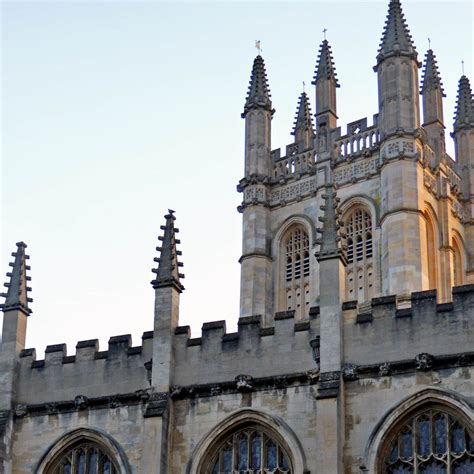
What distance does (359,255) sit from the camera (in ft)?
177

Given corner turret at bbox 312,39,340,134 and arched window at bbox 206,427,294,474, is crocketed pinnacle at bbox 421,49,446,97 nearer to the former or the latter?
corner turret at bbox 312,39,340,134

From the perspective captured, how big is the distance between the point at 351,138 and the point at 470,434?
30.4 metres

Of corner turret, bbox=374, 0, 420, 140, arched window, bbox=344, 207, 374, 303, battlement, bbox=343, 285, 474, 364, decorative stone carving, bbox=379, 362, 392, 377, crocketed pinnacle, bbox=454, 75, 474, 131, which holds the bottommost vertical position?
decorative stone carving, bbox=379, 362, 392, 377

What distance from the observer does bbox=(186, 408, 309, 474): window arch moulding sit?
29094mm

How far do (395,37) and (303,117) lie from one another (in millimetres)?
10162

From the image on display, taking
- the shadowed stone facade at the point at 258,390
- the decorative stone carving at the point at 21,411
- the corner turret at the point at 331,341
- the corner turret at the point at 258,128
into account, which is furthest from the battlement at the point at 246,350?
the corner turret at the point at 258,128

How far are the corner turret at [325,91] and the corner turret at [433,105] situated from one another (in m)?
4.00

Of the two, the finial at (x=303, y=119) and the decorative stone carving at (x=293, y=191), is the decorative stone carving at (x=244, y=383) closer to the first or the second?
the decorative stone carving at (x=293, y=191)

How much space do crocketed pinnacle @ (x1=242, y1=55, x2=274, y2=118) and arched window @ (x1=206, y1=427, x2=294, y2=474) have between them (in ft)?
Answer: 101

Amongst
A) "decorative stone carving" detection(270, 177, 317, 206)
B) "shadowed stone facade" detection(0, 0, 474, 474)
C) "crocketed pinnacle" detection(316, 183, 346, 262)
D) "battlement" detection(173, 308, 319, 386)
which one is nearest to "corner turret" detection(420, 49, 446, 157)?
"decorative stone carving" detection(270, 177, 317, 206)

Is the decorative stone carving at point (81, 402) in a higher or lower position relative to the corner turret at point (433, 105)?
lower

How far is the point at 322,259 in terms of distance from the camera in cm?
2969

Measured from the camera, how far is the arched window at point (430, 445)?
27.2m

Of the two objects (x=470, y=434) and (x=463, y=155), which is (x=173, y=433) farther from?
(x=463, y=155)
